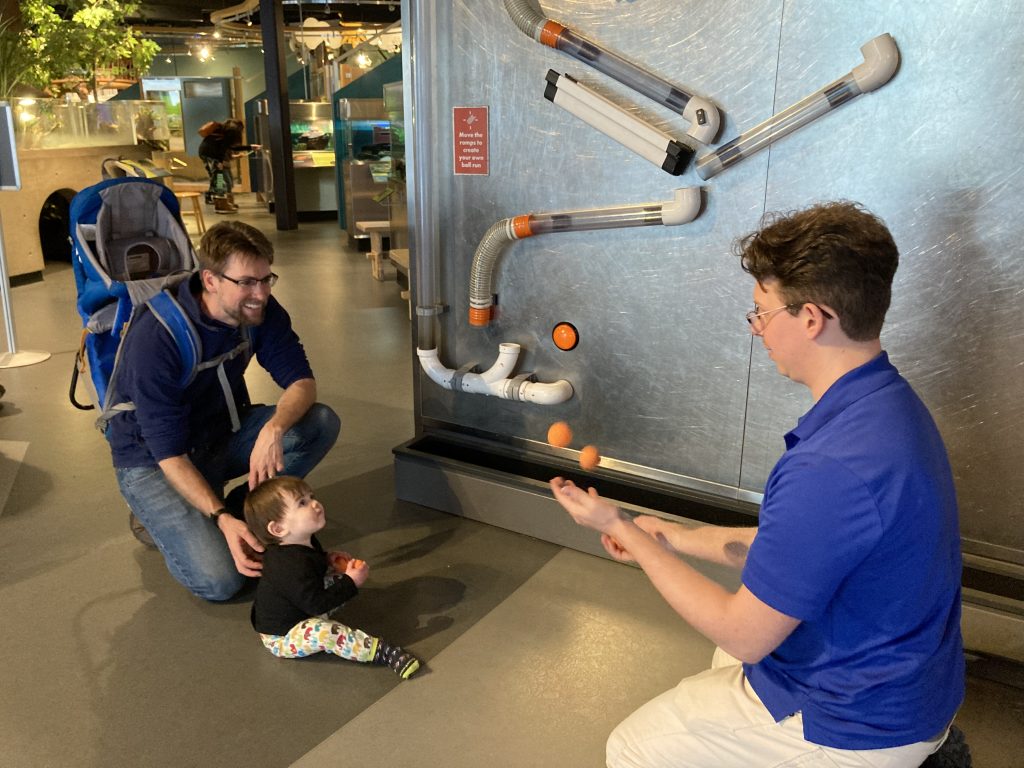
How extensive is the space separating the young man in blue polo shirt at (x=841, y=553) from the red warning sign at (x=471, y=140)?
1719 mm

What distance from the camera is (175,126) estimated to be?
17.0 metres

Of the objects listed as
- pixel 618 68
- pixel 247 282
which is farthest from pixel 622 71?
pixel 247 282

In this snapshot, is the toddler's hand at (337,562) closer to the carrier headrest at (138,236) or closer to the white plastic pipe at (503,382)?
the white plastic pipe at (503,382)

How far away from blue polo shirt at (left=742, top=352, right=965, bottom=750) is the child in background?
4.17 feet

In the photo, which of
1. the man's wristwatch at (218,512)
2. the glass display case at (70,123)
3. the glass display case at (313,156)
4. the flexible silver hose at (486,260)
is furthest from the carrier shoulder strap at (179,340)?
the glass display case at (313,156)

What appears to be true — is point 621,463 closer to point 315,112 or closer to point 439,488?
point 439,488

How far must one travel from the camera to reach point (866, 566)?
3.92 ft

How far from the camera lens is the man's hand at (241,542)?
2.31 meters

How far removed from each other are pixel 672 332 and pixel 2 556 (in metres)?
2.35

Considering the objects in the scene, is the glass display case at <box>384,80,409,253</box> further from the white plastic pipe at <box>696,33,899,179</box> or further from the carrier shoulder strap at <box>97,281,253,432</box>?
the white plastic pipe at <box>696,33,899,179</box>

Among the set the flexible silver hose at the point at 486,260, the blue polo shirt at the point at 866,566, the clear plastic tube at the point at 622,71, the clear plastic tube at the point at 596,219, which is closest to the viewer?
the blue polo shirt at the point at 866,566

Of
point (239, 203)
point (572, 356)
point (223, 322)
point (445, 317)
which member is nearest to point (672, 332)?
point (572, 356)

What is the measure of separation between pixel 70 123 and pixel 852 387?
26.7 feet

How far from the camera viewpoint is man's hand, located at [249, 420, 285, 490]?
2.50m
